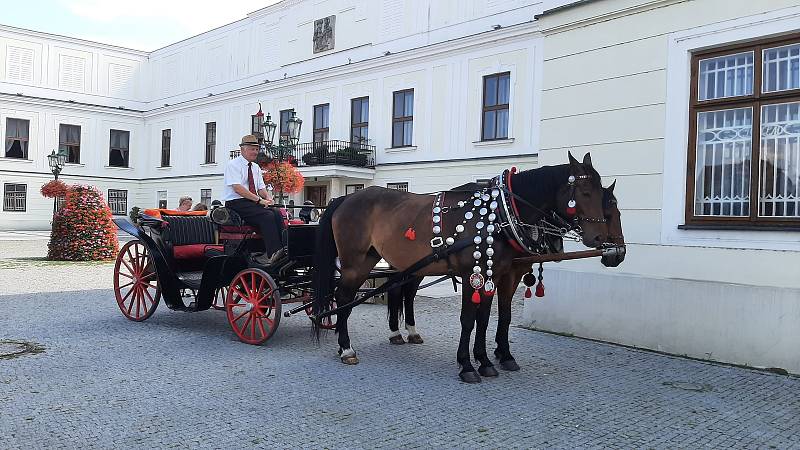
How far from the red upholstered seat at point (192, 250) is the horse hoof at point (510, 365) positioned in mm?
3433

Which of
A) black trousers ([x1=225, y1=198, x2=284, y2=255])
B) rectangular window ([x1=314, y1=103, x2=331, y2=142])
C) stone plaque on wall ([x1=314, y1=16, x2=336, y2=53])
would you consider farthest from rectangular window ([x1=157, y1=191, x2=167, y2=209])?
black trousers ([x1=225, y1=198, x2=284, y2=255])

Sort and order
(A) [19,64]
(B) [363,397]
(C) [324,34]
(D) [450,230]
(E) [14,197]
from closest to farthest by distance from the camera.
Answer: (B) [363,397] < (D) [450,230] < (C) [324,34] < (E) [14,197] < (A) [19,64]

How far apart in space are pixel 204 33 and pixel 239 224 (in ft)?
99.1

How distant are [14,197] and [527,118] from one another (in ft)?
93.7

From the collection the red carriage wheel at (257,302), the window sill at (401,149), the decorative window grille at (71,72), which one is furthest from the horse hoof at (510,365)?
the decorative window grille at (71,72)

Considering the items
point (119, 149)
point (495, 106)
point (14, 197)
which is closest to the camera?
point (495, 106)

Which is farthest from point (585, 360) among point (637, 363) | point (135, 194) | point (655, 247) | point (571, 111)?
point (135, 194)

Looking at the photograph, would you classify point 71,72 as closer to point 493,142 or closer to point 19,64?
point 19,64

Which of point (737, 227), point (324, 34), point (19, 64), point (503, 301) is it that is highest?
point (19, 64)

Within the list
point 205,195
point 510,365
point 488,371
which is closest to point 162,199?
point 205,195

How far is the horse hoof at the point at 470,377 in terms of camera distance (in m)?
5.31

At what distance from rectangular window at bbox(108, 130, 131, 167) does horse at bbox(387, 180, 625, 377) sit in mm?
35310

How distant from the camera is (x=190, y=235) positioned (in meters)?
7.69

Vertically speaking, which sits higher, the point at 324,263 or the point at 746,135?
the point at 746,135
